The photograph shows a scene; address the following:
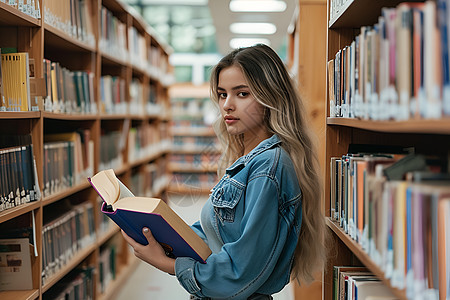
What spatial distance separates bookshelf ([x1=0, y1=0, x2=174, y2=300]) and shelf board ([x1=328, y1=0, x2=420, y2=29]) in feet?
4.10

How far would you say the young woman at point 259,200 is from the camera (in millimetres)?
1447

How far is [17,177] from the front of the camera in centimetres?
205

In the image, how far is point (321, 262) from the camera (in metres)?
1.69

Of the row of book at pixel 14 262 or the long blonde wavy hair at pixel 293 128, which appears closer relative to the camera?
the long blonde wavy hair at pixel 293 128

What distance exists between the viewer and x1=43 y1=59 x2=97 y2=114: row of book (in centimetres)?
244

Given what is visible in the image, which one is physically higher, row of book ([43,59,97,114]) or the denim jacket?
row of book ([43,59,97,114])

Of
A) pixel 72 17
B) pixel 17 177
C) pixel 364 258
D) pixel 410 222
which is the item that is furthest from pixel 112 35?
pixel 410 222

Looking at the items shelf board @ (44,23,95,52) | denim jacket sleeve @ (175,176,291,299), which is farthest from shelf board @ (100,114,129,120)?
denim jacket sleeve @ (175,176,291,299)

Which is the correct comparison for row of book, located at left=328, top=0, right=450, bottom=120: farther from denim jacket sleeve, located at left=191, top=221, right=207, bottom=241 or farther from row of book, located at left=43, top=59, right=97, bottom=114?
row of book, located at left=43, top=59, right=97, bottom=114

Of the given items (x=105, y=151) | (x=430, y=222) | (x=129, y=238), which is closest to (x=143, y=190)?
(x=105, y=151)

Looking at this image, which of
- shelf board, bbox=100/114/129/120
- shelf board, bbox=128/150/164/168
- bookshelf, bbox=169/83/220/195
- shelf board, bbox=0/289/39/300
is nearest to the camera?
shelf board, bbox=0/289/39/300

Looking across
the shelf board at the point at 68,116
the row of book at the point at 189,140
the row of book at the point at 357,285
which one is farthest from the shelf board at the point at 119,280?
the row of book at the point at 189,140

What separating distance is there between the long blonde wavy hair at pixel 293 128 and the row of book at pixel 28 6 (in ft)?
3.05

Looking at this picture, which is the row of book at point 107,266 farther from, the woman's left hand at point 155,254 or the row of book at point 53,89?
the woman's left hand at point 155,254
